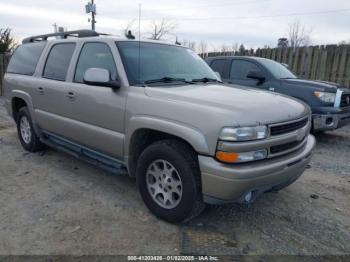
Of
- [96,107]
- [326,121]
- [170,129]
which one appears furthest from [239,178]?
[326,121]

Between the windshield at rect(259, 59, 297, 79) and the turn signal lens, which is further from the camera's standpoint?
the windshield at rect(259, 59, 297, 79)

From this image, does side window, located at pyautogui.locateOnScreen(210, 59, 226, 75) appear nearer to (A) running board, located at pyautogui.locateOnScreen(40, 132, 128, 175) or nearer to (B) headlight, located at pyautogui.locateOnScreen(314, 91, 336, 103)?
(B) headlight, located at pyautogui.locateOnScreen(314, 91, 336, 103)

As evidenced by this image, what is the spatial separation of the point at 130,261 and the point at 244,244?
3.49 ft

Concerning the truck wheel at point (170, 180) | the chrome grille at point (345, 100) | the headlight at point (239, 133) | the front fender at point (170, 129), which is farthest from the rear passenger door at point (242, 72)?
the headlight at point (239, 133)

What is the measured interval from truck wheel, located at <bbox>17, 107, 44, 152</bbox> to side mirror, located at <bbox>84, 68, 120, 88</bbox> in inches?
96.8

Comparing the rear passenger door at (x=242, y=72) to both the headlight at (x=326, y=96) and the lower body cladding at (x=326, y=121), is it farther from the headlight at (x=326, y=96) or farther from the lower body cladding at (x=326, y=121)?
the lower body cladding at (x=326, y=121)

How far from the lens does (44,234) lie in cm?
319

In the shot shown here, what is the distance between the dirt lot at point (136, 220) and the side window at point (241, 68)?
3656 millimetres

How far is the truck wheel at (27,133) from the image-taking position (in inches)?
223

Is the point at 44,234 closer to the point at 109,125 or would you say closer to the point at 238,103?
the point at 109,125

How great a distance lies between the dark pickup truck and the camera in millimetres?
6883

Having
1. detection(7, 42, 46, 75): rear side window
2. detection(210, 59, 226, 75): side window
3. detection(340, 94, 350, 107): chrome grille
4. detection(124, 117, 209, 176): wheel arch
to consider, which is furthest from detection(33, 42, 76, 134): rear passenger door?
detection(340, 94, 350, 107): chrome grille

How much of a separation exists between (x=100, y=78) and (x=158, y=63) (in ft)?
2.54

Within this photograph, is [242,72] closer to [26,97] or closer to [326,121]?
[326,121]
